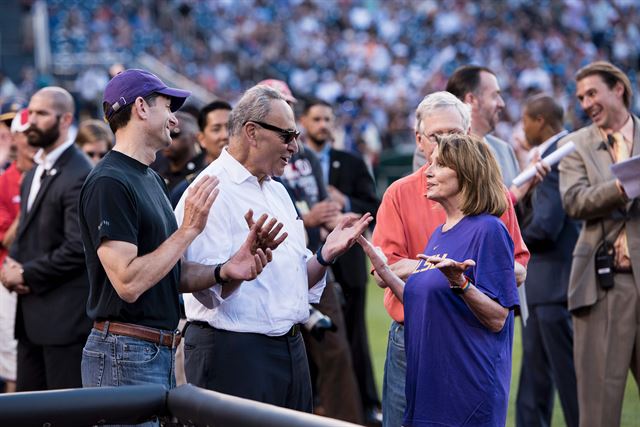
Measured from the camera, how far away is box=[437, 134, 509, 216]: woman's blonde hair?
457 cm

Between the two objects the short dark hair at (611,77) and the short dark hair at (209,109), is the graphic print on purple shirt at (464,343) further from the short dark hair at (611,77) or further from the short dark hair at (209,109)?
the short dark hair at (209,109)

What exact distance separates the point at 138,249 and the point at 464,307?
1420 millimetres

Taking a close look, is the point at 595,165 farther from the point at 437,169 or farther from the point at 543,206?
the point at 437,169

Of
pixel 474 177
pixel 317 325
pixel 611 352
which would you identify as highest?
pixel 474 177

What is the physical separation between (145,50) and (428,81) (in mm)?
8408

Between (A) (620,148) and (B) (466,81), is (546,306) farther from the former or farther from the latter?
(B) (466,81)

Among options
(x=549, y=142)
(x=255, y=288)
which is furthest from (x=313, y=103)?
(x=255, y=288)

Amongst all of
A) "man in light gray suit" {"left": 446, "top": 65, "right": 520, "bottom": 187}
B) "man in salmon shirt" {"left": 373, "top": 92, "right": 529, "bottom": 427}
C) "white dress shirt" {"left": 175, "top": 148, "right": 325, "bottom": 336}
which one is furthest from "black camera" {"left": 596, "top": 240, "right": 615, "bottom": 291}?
Answer: "white dress shirt" {"left": 175, "top": 148, "right": 325, "bottom": 336}

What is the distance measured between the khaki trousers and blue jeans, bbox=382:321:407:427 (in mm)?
1865

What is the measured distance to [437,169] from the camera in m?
4.64

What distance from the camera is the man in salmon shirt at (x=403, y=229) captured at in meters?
5.16

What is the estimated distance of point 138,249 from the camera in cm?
459

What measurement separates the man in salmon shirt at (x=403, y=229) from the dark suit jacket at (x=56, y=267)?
7.46 feet

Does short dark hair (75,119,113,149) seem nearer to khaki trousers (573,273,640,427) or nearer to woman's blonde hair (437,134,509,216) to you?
khaki trousers (573,273,640,427)
